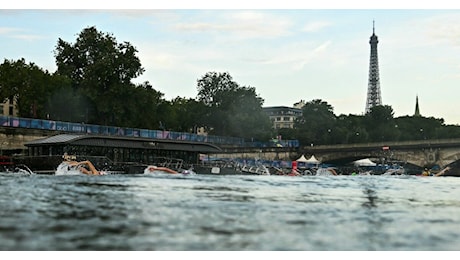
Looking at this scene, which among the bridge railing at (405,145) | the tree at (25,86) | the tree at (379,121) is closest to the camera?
the tree at (25,86)

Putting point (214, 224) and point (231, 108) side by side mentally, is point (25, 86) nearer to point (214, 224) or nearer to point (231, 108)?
point (231, 108)

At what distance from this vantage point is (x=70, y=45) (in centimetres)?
8831

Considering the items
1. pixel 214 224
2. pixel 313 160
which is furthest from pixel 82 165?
pixel 313 160

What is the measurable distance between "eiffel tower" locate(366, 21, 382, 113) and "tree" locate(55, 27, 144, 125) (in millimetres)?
114129

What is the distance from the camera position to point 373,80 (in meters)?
191

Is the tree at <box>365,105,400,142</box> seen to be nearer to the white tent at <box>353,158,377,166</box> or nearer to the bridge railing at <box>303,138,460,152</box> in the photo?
the white tent at <box>353,158,377,166</box>

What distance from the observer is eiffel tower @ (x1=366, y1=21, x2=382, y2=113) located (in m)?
191

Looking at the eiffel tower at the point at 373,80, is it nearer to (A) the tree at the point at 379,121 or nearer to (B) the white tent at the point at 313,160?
(A) the tree at the point at 379,121

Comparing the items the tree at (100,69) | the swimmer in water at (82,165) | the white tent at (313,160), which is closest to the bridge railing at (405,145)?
the white tent at (313,160)

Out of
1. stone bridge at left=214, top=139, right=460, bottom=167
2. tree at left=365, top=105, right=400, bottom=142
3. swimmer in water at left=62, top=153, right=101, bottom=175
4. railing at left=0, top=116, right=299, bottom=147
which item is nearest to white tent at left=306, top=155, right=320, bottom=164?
stone bridge at left=214, top=139, right=460, bottom=167

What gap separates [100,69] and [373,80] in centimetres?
12129

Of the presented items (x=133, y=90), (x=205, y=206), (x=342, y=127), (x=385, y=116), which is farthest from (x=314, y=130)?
(x=205, y=206)

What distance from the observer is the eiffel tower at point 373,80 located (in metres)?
191

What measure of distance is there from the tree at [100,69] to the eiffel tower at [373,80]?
114129 mm
